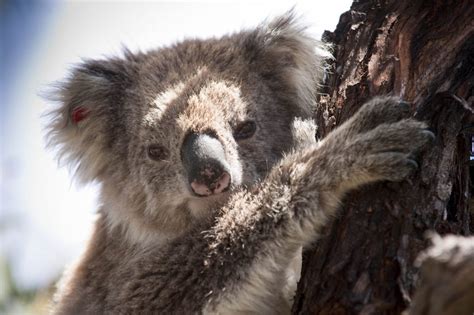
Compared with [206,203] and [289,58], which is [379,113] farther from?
[289,58]

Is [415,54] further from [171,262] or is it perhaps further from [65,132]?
[65,132]

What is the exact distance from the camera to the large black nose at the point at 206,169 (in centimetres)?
324

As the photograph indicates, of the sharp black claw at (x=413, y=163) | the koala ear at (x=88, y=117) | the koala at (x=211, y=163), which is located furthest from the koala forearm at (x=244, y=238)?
the koala ear at (x=88, y=117)

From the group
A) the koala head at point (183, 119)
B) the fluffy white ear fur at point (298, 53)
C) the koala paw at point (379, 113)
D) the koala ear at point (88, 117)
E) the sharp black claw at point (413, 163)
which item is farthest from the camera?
the koala ear at point (88, 117)

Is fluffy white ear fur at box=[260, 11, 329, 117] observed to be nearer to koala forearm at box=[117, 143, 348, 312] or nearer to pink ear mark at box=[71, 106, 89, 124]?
koala forearm at box=[117, 143, 348, 312]

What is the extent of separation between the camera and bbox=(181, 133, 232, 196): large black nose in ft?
10.6

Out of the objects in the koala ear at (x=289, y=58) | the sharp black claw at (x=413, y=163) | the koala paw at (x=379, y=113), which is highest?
the koala ear at (x=289, y=58)

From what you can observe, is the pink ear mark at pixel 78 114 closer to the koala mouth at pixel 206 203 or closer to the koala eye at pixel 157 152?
the koala eye at pixel 157 152

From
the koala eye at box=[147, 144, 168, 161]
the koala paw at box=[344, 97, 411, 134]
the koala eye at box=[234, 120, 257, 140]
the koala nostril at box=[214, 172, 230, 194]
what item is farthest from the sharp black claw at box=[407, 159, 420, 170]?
the koala eye at box=[147, 144, 168, 161]

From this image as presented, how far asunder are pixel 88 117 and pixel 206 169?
1212 millimetres

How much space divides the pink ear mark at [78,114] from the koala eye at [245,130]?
3.43 feet

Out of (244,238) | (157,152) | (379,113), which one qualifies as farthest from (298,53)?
(244,238)

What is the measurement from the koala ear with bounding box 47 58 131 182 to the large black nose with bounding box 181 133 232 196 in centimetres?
89

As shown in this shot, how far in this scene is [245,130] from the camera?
12.2 feet
